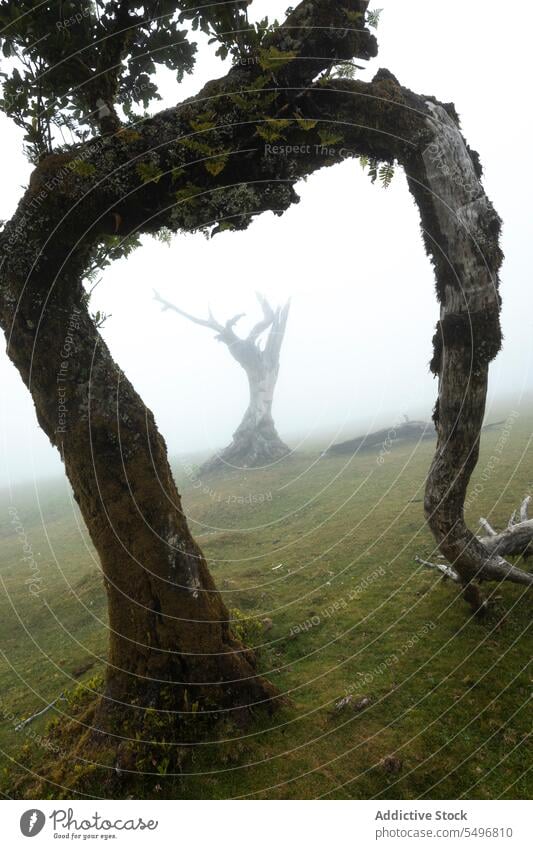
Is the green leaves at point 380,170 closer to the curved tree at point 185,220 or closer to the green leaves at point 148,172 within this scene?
the curved tree at point 185,220

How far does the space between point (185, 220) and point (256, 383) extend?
139ft

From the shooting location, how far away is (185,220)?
5926 millimetres

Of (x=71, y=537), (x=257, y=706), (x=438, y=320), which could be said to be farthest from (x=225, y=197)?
(x=71, y=537)

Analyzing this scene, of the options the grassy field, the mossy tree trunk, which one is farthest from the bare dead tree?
the mossy tree trunk

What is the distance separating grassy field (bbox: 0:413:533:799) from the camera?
418cm

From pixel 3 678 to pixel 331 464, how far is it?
2317 cm

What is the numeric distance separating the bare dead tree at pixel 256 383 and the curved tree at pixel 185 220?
30923 millimetres

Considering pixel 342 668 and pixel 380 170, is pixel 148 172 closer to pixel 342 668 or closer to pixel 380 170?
pixel 380 170

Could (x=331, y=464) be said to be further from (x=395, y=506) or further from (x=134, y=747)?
(x=134, y=747)

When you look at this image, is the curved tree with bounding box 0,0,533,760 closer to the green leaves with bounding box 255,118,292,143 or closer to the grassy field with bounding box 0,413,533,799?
the green leaves with bounding box 255,118,292,143

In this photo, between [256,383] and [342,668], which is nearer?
[342,668]
